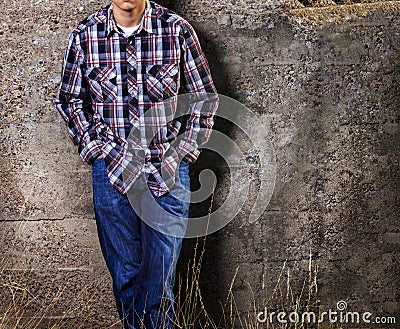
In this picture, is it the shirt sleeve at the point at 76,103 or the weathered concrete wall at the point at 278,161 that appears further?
the weathered concrete wall at the point at 278,161

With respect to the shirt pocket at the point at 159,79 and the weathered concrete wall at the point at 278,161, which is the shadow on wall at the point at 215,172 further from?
the shirt pocket at the point at 159,79

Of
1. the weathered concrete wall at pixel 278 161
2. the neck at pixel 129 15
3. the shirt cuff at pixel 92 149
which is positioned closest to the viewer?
the neck at pixel 129 15

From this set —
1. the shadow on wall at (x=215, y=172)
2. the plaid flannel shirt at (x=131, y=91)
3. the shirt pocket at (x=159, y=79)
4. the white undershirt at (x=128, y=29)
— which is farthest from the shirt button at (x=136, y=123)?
the shadow on wall at (x=215, y=172)

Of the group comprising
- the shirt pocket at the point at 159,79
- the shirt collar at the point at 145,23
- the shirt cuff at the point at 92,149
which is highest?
the shirt collar at the point at 145,23

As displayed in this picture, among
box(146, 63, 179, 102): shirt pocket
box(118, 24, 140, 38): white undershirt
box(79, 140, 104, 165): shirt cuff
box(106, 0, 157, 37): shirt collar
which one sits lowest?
box(79, 140, 104, 165): shirt cuff

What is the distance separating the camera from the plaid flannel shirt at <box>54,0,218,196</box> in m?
3.03

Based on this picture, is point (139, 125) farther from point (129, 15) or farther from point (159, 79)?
point (129, 15)

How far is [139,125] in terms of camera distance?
305cm

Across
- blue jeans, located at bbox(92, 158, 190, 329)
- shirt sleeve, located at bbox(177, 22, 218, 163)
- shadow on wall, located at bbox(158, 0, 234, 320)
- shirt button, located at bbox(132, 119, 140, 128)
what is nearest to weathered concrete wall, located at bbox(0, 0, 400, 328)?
shadow on wall, located at bbox(158, 0, 234, 320)

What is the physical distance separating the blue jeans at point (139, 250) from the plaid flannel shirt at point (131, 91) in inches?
3.0

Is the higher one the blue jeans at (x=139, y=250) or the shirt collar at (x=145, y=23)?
the shirt collar at (x=145, y=23)

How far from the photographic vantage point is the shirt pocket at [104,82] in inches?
119

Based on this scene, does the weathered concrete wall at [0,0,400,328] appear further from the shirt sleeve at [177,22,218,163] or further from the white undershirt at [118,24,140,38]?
the white undershirt at [118,24,140,38]

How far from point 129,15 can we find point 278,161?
1.13 m
